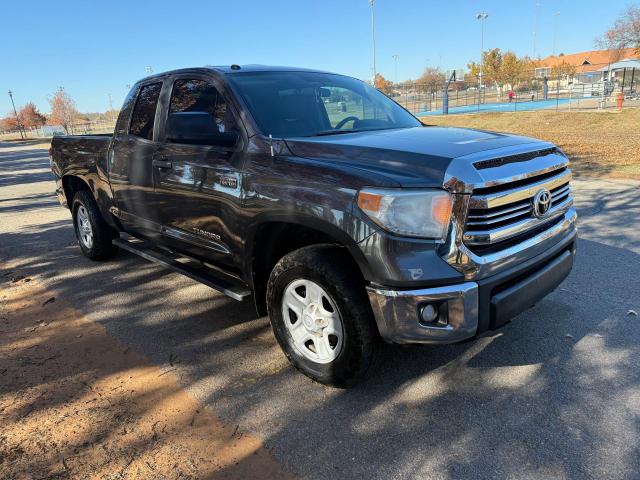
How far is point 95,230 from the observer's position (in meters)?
5.57

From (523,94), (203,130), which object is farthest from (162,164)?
(523,94)

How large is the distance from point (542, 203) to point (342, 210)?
1.21 metres

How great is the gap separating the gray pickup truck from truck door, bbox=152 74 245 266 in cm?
1

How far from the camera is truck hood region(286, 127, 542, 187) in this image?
8.38 feet

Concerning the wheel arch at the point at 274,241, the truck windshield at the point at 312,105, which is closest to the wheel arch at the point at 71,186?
the truck windshield at the point at 312,105

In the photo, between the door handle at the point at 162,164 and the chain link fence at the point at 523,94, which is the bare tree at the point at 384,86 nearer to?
the chain link fence at the point at 523,94

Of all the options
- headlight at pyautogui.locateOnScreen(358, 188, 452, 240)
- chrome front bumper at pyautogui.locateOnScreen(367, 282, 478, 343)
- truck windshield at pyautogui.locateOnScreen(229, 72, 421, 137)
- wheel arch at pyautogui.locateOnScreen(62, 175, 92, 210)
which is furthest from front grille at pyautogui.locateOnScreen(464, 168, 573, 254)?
wheel arch at pyautogui.locateOnScreen(62, 175, 92, 210)

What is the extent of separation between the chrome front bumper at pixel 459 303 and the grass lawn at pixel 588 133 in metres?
7.83

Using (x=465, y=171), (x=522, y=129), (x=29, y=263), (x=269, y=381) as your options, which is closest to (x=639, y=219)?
(x=465, y=171)

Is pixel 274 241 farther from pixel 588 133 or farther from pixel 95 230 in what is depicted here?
pixel 588 133

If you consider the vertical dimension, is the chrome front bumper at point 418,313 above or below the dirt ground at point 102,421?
above

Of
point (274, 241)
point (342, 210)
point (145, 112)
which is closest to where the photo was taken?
point (342, 210)

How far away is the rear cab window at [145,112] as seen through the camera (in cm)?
434

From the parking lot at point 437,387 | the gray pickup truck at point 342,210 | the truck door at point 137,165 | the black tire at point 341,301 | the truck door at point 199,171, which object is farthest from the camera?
the truck door at point 137,165
